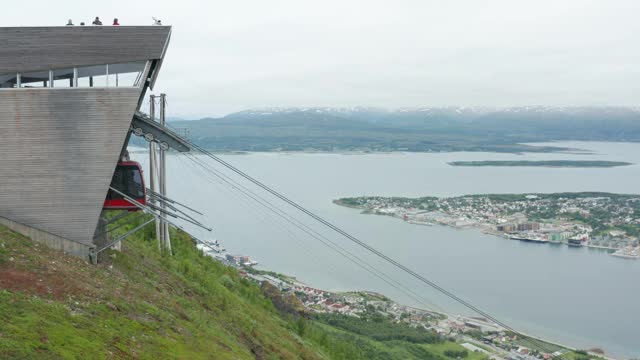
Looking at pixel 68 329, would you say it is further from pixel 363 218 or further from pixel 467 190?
pixel 467 190

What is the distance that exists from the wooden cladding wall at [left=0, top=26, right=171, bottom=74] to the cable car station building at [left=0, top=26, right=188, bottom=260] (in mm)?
16

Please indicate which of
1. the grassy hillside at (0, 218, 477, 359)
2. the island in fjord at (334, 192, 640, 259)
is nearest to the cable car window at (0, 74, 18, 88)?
the grassy hillside at (0, 218, 477, 359)

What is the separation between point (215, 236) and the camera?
51.7 m

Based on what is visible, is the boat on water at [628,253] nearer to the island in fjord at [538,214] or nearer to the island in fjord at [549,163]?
the island in fjord at [538,214]

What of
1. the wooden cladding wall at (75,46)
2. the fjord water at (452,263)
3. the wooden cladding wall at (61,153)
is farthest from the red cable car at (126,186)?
the fjord water at (452,263)

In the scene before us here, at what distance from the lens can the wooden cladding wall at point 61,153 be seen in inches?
404

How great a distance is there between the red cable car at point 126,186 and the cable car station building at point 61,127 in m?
0.40

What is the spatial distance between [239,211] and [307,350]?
5478cm

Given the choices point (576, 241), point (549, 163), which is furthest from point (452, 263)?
point (549, 163)

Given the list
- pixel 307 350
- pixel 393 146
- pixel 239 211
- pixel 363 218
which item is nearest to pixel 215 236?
pixel 239 211

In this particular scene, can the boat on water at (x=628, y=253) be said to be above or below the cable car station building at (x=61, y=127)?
below

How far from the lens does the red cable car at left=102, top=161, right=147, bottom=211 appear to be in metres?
11.1

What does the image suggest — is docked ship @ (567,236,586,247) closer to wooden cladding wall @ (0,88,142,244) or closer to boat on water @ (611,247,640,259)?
boat on water @ (611,247,640,259)

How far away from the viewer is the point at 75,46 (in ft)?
34.7
